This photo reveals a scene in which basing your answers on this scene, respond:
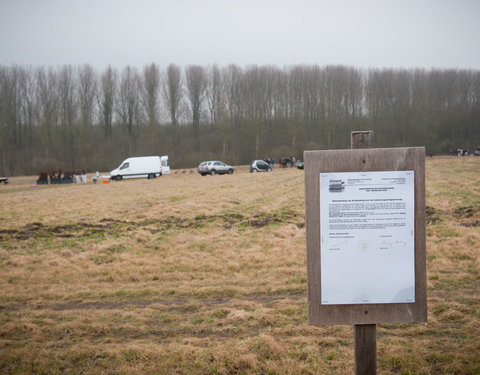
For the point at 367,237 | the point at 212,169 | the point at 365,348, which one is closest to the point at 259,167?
the point at 212,169

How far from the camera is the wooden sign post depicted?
3.16 meters

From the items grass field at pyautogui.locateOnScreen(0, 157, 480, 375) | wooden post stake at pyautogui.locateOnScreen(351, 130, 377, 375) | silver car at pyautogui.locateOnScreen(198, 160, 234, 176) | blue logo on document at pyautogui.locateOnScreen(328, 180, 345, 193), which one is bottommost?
grass field at pyautogui.locateOnScreen(0, 157, 480, 375)

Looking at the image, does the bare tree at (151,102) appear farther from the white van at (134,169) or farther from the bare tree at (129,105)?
the white van at (134,169)

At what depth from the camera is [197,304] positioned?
620cm

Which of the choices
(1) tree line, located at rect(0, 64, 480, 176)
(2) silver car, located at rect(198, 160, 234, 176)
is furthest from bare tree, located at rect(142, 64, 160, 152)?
(2) silver car, located at rect(198, 160, 234, 176)

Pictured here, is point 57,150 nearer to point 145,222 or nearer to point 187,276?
point 145,222

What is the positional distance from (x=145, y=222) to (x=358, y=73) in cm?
8231

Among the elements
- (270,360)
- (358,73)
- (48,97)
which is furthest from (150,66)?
(270,360)

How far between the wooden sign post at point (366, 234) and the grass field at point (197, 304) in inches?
48.8

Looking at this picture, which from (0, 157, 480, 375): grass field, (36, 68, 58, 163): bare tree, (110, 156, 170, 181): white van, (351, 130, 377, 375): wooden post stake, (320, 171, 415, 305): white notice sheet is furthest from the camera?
(36, 68, 58, 163): bare tree

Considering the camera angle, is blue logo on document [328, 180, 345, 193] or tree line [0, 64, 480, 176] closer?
blue logo on document [328, 180, 345, 193]

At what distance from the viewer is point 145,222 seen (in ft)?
44.3

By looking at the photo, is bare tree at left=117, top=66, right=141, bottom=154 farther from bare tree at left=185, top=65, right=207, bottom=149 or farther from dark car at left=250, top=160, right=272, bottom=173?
dark car at left=250, top=160, right=272, bottom=173

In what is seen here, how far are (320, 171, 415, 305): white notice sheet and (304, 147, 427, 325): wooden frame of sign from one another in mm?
38
